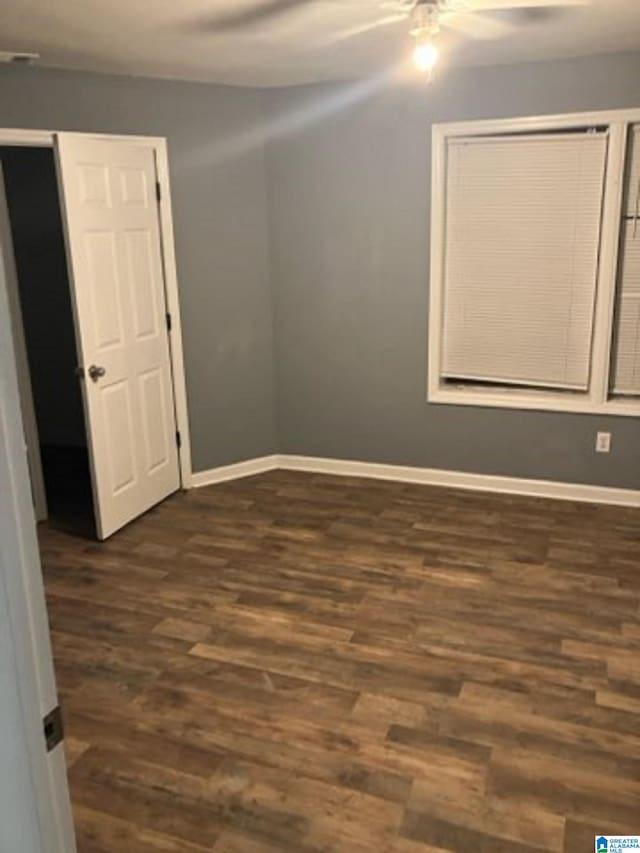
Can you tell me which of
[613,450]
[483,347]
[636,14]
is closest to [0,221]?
[483,347]

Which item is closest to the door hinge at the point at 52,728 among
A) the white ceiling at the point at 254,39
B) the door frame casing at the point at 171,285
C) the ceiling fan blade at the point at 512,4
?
the white ceiling at the point at 254,39

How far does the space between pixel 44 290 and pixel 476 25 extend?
12.0ft

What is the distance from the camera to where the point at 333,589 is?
341cm

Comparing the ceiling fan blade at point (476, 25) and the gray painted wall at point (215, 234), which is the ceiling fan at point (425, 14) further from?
the gray painted wall at point (215, 234)

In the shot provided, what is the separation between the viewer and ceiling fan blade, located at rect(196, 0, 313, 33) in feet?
8.79

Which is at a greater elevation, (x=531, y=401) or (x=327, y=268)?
(x=327, y=268)

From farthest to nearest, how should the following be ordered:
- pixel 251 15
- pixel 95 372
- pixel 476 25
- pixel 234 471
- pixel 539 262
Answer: pixel 234 471, pixel 539 262, pixel 95 372, pixel 476 25, pixel 251 15

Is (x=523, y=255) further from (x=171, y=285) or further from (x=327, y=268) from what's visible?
(x=171, y=285)

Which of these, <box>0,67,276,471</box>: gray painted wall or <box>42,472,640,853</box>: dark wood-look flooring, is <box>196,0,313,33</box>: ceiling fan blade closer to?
<box>0,67,276,471</box>: gray painted wall

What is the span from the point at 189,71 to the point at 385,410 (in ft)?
7.63

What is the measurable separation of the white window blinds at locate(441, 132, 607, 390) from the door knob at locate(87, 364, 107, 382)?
6.87ft

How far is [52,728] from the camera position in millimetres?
1054

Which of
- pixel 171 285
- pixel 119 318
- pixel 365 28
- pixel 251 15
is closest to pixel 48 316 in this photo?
pixel 171 285

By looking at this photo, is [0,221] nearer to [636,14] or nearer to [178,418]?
[178,418]
